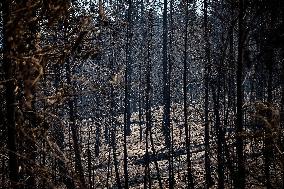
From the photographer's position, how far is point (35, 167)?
16.1 feet

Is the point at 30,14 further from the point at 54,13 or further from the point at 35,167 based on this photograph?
the point at 35,167

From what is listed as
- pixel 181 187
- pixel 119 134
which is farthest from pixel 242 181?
pixel 119 134

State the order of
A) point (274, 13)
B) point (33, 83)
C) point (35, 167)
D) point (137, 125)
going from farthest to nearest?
point (137, 125)
point (274, 13)
point (35, 167)
point (33, 83)

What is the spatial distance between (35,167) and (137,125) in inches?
1876

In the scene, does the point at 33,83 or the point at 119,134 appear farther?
the point at 119,134

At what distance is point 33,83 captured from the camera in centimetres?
451

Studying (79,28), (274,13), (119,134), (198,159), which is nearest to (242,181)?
(274,13)

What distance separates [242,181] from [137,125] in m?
42.2

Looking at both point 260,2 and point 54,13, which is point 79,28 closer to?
point 54,13

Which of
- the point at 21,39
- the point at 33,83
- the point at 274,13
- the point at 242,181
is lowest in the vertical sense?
the point at 242,181

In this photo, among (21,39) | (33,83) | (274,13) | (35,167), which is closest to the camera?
(33,83)

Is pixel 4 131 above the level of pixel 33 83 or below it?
below

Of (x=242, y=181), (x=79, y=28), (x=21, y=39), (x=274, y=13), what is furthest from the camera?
(x=274, y=13)

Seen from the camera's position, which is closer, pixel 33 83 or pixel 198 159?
pixel 33 83
